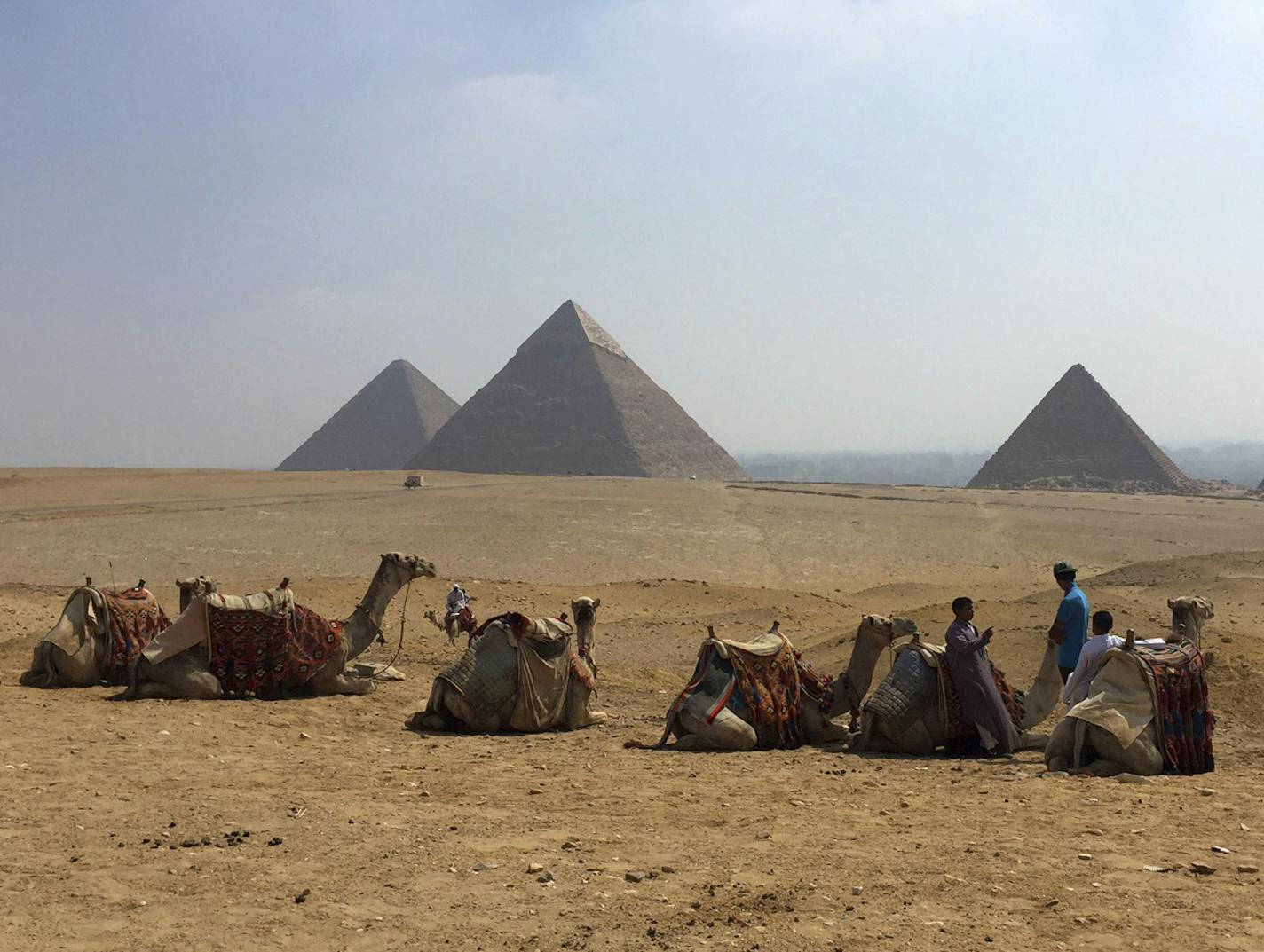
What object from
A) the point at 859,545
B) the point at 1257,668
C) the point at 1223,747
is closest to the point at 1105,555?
the point at 859,545

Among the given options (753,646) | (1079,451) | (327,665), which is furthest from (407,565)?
(1079,451)

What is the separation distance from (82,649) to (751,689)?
518 cm

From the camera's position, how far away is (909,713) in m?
7.30

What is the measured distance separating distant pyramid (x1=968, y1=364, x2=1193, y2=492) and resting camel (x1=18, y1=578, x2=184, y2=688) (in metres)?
76.6

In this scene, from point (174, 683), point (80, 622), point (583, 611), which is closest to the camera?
point (174, 683)

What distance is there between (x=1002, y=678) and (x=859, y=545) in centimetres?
2156

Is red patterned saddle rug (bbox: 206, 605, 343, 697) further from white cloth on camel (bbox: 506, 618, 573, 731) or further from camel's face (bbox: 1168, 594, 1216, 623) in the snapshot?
camel's face (bbox: 1168, 594, 1216, 623)

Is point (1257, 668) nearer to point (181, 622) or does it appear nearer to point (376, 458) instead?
point (181, 622)

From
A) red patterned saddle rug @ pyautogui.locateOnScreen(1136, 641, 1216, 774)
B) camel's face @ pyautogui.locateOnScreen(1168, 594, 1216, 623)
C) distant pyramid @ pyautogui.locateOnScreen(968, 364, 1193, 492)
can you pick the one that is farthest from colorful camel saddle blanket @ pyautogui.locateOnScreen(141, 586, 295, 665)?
distant pyramid @ pyautogui.locateOnScreen(968, 364, 1193, 492)

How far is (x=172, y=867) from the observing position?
454 centimetres

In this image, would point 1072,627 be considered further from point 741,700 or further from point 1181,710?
point 741,700

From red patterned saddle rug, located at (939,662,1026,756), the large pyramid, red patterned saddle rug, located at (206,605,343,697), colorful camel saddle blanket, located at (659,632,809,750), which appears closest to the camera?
red patterned saddle rug, located at (939,662,1026,756)

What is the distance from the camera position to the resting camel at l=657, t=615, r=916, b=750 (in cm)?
739

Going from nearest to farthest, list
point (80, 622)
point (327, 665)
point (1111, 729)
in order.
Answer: point (1111, 729) → point (327, 665) → point (80, 622)
